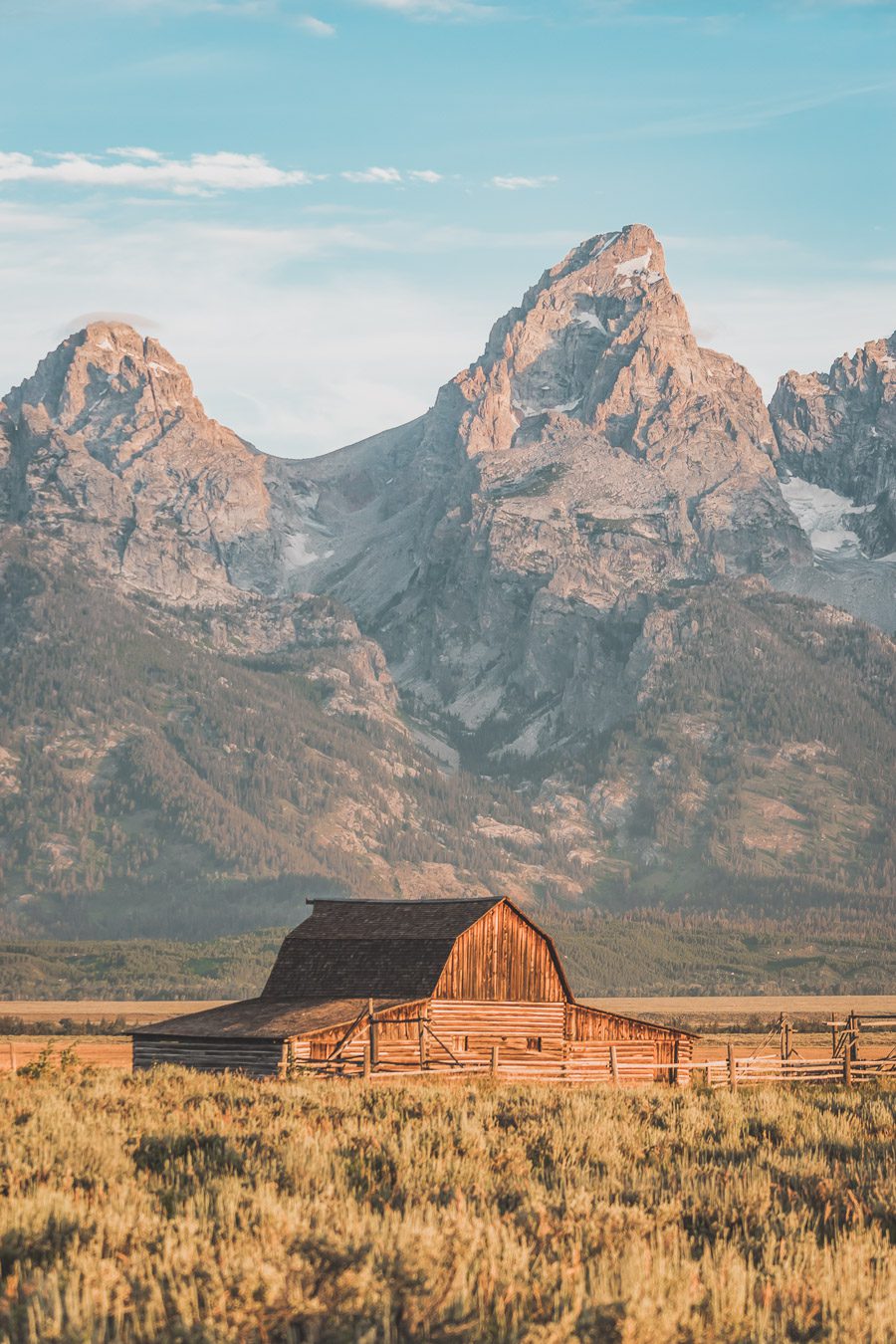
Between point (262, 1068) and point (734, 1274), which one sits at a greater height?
point (734, 1274)

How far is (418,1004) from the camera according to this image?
50.9 metres

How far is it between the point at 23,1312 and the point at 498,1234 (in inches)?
156

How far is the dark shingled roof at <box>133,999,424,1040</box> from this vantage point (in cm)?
4753

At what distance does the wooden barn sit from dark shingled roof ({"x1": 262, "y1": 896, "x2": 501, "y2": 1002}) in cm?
5

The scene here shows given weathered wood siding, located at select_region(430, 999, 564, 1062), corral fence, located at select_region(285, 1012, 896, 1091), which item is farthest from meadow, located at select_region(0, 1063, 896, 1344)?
weathered wood siding, located at select_region(430, 999, 564, 1062)

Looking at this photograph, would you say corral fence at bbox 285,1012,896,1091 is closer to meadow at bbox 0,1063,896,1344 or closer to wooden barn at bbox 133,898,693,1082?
wooden barn at bbox 133,898,693,1082

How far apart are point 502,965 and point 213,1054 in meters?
11.4

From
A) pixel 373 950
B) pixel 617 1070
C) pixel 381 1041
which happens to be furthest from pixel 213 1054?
pixel 617 1070

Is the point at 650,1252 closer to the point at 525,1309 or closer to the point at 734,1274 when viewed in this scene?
the point at 734,1274

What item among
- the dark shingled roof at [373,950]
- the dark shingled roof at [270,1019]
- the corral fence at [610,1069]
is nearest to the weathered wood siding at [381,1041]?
the dark shingled roof at [270,1019]

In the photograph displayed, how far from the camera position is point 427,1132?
20641 millimetres

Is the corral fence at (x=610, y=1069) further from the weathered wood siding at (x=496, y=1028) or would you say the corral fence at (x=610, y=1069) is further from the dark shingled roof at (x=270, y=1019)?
the weathered wood siding at (x=496, y=1028)

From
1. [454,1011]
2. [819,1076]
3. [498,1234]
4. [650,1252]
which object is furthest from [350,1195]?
[454,1011]

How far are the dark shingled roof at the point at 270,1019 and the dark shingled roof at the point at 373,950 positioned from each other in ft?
3.50
